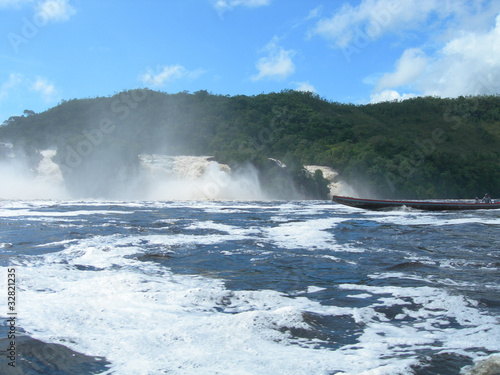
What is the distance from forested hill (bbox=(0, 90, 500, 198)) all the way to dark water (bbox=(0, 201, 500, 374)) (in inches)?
2071

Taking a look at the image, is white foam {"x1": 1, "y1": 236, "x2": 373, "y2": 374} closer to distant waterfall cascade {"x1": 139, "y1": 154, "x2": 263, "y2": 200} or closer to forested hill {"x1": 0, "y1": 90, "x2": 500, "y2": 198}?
distant waterfall cascade {"x1": 139, "y1": 154, "x2": 263, "y2": 200}

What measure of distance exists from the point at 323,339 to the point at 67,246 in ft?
34.9

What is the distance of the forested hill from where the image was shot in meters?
74.7

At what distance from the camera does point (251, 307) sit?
7945 mm

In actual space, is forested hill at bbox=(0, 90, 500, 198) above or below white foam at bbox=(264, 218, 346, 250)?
above

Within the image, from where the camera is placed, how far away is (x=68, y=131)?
9494cm

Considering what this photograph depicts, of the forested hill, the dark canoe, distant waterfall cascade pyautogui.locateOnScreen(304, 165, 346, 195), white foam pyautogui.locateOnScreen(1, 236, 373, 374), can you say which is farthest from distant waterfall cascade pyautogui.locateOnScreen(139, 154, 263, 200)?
white foam pyautogui.locateOnScreen(1, 236, 373, 374)

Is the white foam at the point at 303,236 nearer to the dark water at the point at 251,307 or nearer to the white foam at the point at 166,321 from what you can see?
the dark water at the point at 251,307

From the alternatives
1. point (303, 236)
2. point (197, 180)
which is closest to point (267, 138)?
point (197, 180)

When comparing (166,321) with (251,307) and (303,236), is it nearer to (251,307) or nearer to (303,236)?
(251,307)

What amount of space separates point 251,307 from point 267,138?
3809 inches

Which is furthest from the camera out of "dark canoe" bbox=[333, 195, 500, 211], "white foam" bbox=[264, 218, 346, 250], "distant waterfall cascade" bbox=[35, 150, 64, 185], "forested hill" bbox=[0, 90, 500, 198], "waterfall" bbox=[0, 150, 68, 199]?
"forested hill" bbox=[0, 90, 500, 198]

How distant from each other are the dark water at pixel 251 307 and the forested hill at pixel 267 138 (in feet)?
173

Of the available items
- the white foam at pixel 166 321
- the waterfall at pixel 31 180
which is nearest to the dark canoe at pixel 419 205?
the white foam at pixel 166 321
